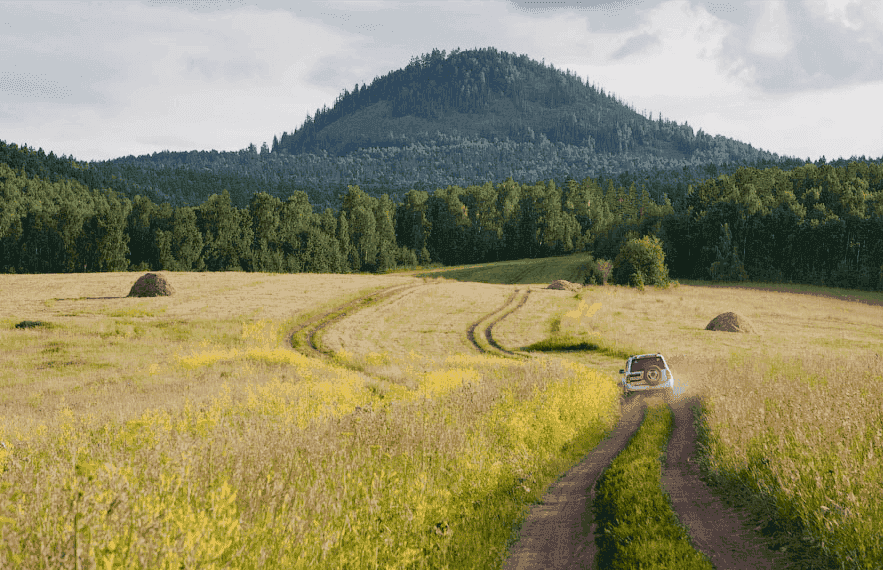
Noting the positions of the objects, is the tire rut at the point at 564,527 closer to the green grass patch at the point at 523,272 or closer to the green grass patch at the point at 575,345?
the green grass patch at the point at 575,345

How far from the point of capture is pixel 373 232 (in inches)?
4929

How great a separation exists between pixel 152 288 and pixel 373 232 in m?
73.1

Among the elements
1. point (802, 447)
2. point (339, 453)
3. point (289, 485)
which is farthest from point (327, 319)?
point (802, 447)

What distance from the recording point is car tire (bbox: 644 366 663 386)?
854 inches

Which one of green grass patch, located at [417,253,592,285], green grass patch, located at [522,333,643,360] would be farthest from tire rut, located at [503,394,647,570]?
green grass patch, located at [417,253,592,285]

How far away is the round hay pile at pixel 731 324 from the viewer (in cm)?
4583

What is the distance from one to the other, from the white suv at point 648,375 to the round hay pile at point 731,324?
28.1 m

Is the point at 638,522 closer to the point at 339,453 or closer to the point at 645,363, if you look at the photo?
the point at 339,453

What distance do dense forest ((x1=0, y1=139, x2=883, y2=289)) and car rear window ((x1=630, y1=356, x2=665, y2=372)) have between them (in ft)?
245

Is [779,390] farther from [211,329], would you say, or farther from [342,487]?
[211,329]

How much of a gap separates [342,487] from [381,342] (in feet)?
104

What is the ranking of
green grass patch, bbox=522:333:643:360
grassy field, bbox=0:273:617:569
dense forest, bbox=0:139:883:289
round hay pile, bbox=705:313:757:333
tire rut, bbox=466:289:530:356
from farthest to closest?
dense forest, bbox=0:139:883:289, round hay pile, bbox=705:313:757:333, tire rut, bbox=466:289:530:356, green grass patch, bbox=522:333:643:360, grassy field, bbox=0:273:617:569

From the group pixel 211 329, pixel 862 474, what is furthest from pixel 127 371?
pixel 862 474

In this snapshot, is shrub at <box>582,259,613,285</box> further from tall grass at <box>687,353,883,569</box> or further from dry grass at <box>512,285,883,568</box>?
tall grass at <box>687,353,883,569</box>
